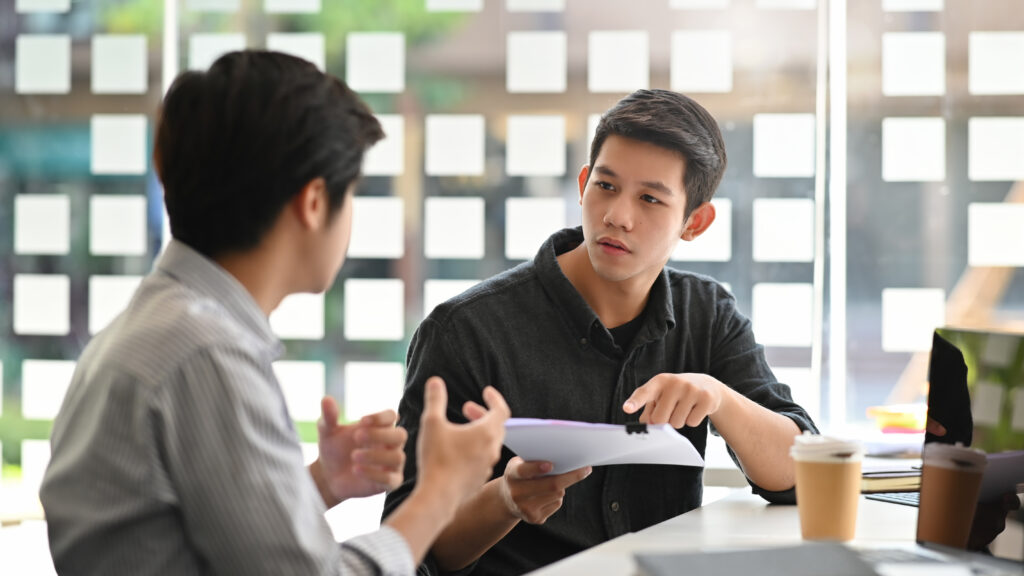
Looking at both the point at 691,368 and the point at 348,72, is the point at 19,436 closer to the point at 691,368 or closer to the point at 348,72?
the point at 348,72

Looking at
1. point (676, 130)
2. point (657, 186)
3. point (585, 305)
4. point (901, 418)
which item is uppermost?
point (676, 130)

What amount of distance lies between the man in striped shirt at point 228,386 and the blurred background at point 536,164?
69.3 inches

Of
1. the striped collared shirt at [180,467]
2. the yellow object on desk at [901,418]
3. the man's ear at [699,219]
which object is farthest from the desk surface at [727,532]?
the yellow object on desk at [901,418]

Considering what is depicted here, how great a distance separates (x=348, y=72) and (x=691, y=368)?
1.78 meters

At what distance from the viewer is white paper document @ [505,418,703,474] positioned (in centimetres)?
126

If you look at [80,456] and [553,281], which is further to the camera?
[553,281]

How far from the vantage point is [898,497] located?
5.65 ft

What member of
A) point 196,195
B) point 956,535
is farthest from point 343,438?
point 956,535

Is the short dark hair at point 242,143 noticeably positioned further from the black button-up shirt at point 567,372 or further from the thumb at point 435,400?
the black button-up shirt at point 567,372

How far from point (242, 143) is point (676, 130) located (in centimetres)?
99

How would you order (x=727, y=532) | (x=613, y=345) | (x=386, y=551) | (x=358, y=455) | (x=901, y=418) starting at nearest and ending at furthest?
(x=386, y=551)
(x=358, y=455)
(x=727, y=532)
(x=613, y=345)
(x=901, y=418)

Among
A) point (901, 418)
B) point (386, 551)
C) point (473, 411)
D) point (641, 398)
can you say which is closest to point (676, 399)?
point (641, 398)

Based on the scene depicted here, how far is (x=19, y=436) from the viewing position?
3281mm

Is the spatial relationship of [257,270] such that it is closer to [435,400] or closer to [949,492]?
[435,400]
